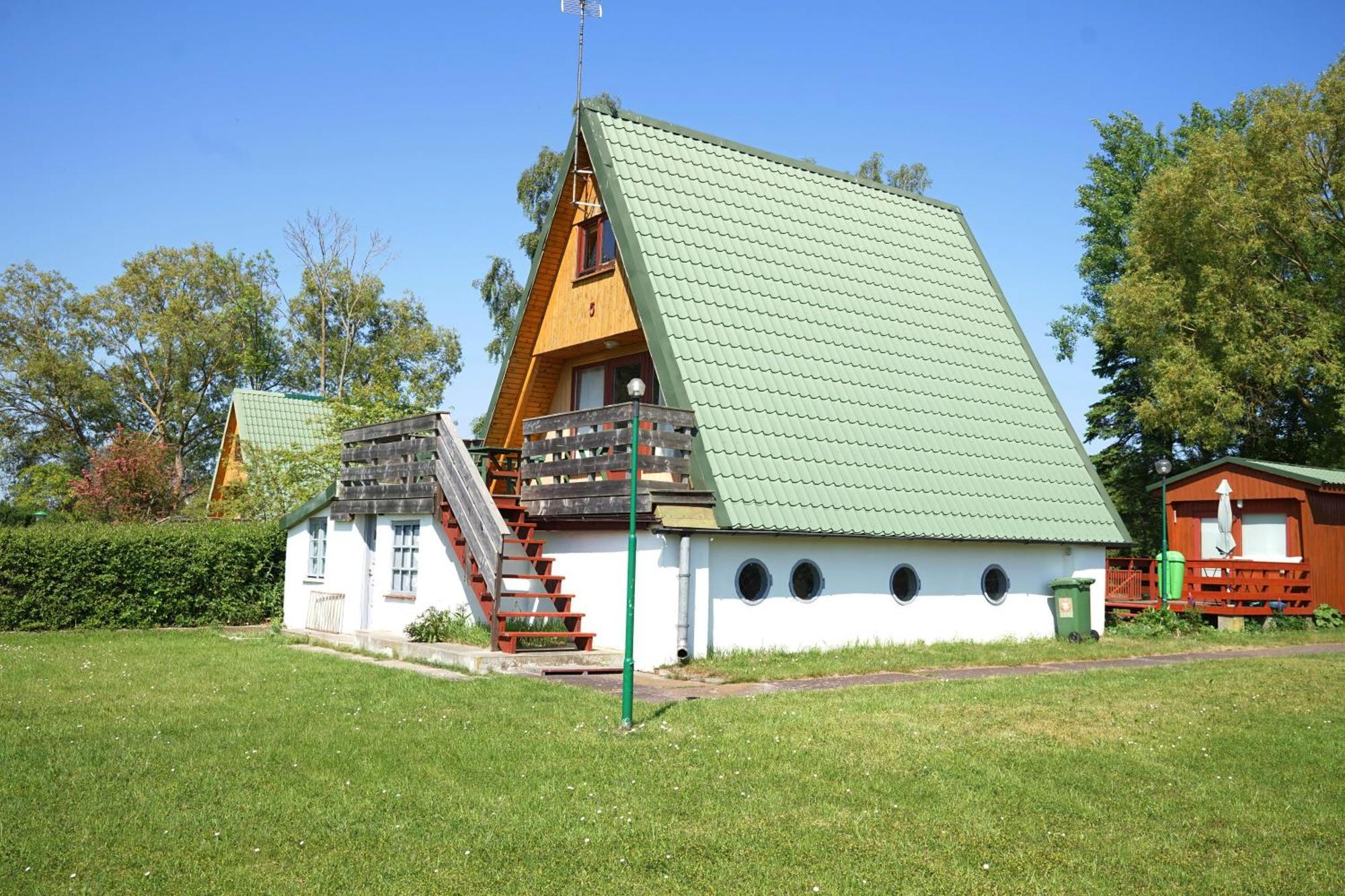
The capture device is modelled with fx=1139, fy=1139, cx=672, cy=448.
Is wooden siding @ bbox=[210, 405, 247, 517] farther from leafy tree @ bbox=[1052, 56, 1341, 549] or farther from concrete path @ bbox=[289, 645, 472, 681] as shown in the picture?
leafy tree @ bbox=[1052, 56, 1341, 549]

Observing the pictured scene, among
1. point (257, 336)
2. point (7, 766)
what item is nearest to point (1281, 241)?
point (7, 766)

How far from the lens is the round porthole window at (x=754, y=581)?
50.8 feet

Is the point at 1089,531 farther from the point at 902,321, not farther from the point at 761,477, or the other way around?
the point at 761,477

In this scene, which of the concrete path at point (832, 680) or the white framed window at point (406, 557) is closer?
the concrete path at point (832, 680)

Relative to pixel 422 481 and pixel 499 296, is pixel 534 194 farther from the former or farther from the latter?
pixel 422 481

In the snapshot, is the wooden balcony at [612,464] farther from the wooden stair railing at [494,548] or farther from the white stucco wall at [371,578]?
the white stucco wall at [371,578]

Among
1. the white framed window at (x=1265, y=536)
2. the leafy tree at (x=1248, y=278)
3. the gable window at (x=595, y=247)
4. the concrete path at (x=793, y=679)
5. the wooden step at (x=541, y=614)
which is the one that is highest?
the leafy tree at (x=1248, y=278)

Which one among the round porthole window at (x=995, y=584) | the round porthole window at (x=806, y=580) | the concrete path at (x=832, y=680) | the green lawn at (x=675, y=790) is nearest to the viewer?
the green lawn at (x=675, y=790)

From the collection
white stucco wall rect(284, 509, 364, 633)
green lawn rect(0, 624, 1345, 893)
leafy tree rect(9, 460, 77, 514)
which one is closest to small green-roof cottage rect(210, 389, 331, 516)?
leafy tree rect(9, 460, 77, 514)

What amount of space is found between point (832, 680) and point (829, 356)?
6.44 m

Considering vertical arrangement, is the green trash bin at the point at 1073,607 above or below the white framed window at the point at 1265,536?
below

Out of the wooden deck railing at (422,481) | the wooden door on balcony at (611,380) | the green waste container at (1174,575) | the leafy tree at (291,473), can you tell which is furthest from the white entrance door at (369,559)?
the green waste container at (1174,575)

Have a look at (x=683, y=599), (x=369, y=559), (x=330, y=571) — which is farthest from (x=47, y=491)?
(x=683, y=599)

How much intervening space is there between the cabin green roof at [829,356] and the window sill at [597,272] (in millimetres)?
1129
